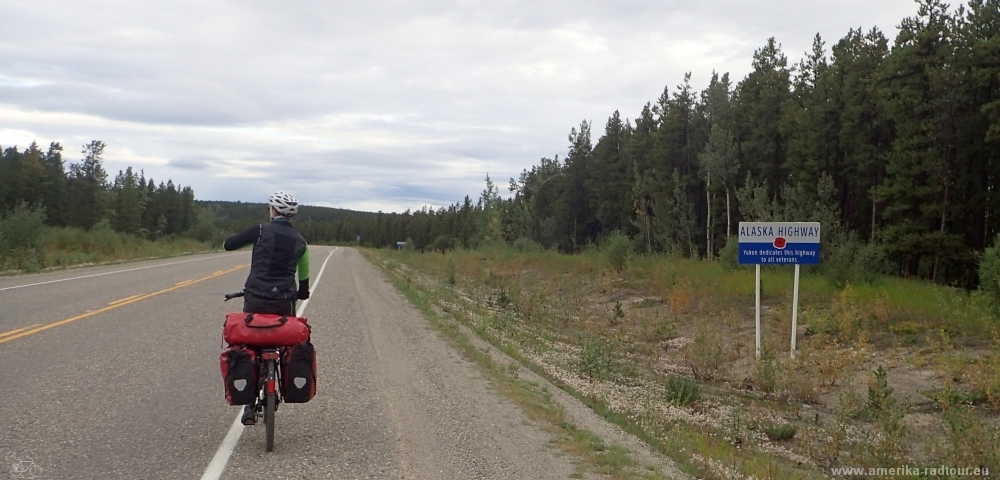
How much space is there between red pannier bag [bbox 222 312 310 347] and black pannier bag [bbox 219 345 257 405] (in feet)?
0.37

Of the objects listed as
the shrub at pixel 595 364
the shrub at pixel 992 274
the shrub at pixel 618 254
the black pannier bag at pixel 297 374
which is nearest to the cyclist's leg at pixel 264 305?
Answer: the black pannier bag at pixel 297 374

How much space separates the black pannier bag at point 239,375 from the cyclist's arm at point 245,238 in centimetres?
90

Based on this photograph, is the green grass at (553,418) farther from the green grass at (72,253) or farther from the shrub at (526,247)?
the shrub at (526,247)

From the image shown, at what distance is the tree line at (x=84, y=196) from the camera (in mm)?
83312

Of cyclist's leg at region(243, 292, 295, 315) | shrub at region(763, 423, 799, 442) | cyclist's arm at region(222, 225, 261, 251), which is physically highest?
cyclist's arm at region(222, 225, 261, 251)

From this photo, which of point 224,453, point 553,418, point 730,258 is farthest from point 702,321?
point 224,453

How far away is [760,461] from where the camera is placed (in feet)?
24.6

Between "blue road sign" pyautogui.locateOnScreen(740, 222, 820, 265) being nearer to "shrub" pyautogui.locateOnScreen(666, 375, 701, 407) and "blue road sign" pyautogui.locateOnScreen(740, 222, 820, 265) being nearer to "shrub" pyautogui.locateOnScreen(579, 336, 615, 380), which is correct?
"shrub" pyautogui.locateOnScreen(579, 336, 615, 380)

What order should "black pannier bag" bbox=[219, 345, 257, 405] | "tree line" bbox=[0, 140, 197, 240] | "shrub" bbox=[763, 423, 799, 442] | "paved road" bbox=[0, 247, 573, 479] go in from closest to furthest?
"paved road" bbox=[0, 247, 573, 479] < "black pannier bag" bbox=[219, 345, 257, 405] < "shrub" bbox=[763, 423, 799, 442] < "tree line" bbox=[0, 140, 197, 240]

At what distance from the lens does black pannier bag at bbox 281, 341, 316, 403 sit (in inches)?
257

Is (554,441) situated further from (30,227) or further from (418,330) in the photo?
(30,227)

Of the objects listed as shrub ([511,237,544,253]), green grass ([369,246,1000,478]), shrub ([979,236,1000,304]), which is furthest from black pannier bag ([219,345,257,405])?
shrub ([511,237,544,253])

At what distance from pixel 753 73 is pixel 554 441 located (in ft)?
177

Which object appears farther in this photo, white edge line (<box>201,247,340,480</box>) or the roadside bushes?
the roadside bushes
